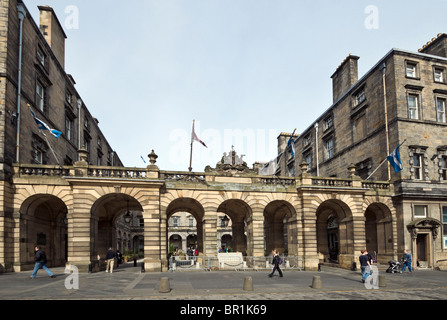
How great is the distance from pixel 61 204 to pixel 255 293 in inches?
706

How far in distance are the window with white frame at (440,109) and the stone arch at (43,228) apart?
29759 millimetres

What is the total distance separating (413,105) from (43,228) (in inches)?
1181

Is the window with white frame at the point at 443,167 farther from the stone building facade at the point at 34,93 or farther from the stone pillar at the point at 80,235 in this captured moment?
the stone building facade at the point at 34,93

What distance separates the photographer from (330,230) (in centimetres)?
3597

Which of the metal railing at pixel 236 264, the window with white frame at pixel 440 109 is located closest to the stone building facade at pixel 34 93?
the metal railing at pixel 236 264

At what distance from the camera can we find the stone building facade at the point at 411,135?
89.0ft

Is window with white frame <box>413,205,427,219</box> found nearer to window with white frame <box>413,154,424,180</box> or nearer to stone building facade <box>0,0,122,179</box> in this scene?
window with white frame <box>413,154,424,180</box>

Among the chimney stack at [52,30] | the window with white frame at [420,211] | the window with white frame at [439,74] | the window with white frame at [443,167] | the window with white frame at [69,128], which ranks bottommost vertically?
the window with white frame at [420,211]

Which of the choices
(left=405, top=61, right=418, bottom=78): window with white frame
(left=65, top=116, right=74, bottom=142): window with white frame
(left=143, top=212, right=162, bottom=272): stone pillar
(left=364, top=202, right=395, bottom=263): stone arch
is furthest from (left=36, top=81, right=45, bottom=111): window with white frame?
(left=405, top=61, right=418, bottom=78): window with white frame

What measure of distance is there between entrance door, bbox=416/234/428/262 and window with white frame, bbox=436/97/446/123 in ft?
32.5

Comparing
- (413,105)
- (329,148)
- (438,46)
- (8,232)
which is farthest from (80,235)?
(438,46)

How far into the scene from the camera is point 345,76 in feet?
120

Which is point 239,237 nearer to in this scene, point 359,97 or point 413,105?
point 359,97

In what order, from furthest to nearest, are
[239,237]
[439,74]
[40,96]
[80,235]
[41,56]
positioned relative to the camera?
[239,237] < [439,74] < [41,56] < [40,96] < [80,235]
